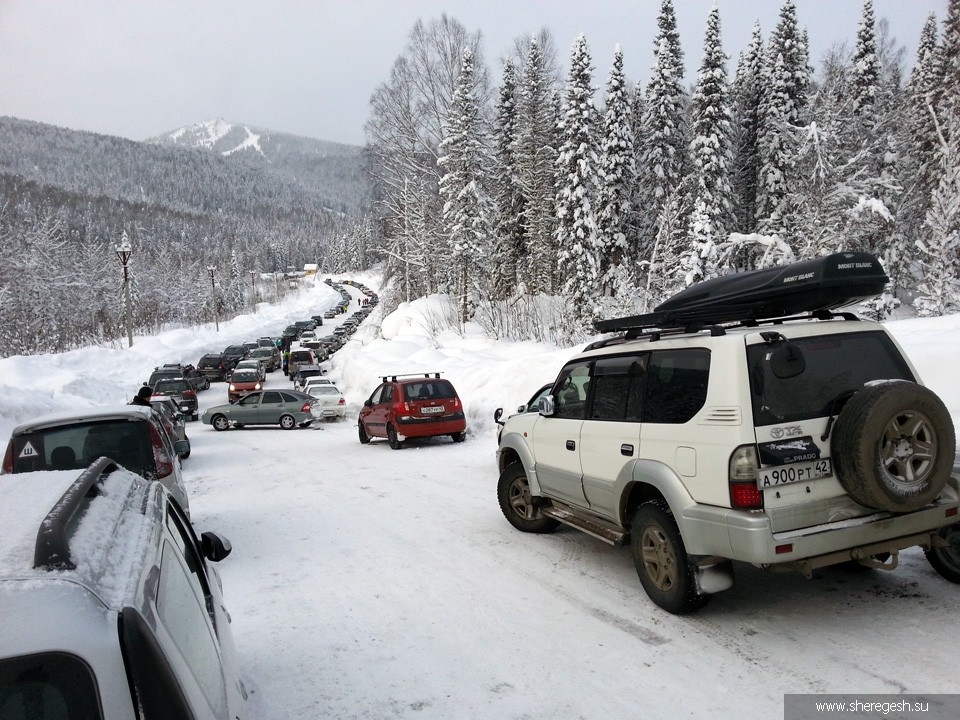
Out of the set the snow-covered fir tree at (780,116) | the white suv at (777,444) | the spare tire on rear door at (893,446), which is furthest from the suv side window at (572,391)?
the snow-covered fir tree at (780,116)

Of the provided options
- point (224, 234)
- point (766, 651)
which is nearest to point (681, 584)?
point (766, 651)

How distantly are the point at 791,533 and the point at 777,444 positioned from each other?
60 cm

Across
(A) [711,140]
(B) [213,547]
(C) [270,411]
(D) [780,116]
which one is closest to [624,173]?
(A) [711,140]

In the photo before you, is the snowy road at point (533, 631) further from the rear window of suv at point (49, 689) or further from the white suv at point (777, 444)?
the rear window of suv at point (49, 689)

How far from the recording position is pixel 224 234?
191 m

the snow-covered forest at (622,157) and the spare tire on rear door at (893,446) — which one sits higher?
the snow-covered forest at (622,157)

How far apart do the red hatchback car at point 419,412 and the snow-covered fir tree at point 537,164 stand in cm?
3014

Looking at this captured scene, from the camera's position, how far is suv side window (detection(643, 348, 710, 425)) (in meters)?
5.02

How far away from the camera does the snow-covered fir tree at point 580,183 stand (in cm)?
3828

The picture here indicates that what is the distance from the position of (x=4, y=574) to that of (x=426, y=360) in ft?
84.3

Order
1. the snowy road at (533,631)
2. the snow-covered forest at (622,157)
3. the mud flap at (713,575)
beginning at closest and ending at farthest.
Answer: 1. the snowy road at (533,631)
2. the mud flap at (713,575)
3. the snow-covered forest at (622,157)

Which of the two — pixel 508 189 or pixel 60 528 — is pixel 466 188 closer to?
pixel 508 189

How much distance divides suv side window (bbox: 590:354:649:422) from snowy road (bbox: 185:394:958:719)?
157 cm

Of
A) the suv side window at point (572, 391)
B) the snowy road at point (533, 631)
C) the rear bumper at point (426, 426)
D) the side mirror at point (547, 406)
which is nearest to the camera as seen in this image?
the snowy road at point (533, 631)
